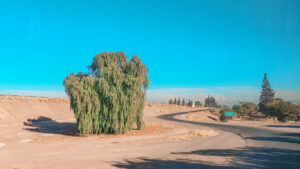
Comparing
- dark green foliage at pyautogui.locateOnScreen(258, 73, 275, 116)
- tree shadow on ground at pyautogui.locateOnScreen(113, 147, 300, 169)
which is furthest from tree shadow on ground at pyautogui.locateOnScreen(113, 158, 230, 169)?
dark green foliage at pyautogui.locateOnScreen(258, 73, 275, 116)

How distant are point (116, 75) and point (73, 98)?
516 centimetres

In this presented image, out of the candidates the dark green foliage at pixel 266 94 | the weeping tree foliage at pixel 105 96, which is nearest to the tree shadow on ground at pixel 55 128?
the weeping tree foliage at pixel 105 96

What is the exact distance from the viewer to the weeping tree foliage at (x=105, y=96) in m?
23.1

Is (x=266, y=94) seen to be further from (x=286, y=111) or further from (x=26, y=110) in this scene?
(x=26, y=110)

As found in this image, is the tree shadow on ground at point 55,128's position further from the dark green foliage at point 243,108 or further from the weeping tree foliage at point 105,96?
the dark green foliage at point 243,108

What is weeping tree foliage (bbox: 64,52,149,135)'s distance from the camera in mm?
23125

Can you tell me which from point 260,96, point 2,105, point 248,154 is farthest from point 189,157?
point 260,96

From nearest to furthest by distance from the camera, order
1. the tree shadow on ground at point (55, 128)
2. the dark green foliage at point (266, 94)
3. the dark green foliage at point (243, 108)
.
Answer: the tree shadow on ground at point (55, 128) → the dark green foliage at point (243, 108) → the dark green foliage at point (266, 94)

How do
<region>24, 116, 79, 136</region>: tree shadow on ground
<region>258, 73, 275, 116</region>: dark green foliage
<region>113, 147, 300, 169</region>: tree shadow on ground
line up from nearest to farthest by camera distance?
<region>113, 147, 300, 169</region>: tree shadow on ground, <region>24, 116, 79, 136</region>: tree shadow on ground, <region>258, 73, 275, 116</region>: dark green foliage

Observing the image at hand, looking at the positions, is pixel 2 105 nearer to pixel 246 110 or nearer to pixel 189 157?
pixel 189 157

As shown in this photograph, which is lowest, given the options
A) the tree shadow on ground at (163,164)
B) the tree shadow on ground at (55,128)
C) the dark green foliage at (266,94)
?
the tree shadow on ground at (55,128)

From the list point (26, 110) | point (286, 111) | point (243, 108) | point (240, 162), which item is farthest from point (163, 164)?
point (243, 108)

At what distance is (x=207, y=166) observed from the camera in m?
10.6

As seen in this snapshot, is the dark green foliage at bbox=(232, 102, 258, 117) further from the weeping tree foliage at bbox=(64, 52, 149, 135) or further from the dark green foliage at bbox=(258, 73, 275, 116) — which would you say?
the weeping tree foliage at bbox=(64, 52, 149, 135)
